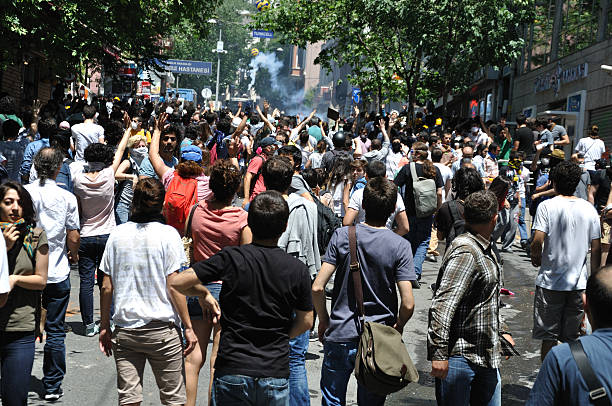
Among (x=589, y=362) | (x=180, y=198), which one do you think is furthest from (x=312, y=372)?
(x=589, y=362)

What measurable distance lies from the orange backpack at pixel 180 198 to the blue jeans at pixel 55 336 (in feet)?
→ 3.24

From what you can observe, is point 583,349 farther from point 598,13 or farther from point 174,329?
point 598,13

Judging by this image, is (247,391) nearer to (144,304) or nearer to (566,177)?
(144,304)

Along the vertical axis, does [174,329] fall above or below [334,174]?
below

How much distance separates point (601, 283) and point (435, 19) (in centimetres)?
2169

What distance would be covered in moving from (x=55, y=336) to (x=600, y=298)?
178 inches

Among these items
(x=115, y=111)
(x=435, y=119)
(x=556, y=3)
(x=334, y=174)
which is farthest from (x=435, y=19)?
(x=334, y=174)

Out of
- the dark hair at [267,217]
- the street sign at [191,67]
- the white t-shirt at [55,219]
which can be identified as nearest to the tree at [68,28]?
the white t-shirt at [55,219]

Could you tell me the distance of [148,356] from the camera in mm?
4750

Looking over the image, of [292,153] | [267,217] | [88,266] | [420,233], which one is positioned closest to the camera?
[267,217]

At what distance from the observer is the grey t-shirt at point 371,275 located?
4.55m

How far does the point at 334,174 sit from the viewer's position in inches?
396

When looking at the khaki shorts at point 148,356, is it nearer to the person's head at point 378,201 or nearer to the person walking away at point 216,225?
the person walking away at point 216,225

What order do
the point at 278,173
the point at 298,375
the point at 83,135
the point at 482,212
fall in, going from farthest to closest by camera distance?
the point at 83,135 → the point at 278,173 → the point at 298,375 → the point at 482,212
